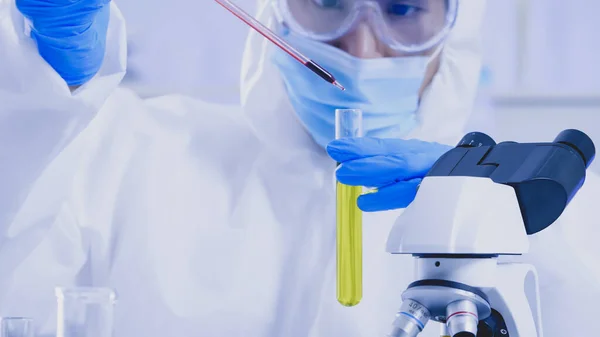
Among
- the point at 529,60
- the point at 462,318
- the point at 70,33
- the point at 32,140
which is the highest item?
the point at 529,60

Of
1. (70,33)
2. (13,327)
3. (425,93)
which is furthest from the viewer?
(425,93)

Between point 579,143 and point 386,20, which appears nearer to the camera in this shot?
point 579,143

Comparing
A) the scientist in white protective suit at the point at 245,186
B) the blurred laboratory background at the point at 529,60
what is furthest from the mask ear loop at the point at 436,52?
the blurred laboratory background at the point at 529,60

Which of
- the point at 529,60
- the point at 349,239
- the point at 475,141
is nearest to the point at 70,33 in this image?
the point at 349,239

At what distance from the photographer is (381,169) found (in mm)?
1159

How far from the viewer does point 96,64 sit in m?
1.42

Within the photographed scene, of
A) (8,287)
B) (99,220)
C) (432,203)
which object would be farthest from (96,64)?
(432,203)

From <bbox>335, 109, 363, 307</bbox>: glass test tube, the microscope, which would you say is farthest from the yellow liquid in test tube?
the microscope

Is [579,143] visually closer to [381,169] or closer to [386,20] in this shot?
[381,169]

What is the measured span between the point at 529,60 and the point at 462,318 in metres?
1.99

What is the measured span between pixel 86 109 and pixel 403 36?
0.60 metres

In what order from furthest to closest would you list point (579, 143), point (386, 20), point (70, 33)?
point (386, 20), point (70, 33), point (579, 143)

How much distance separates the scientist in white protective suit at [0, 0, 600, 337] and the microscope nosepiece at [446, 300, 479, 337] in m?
0.71

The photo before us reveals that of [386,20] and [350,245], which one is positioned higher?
[386,20]
